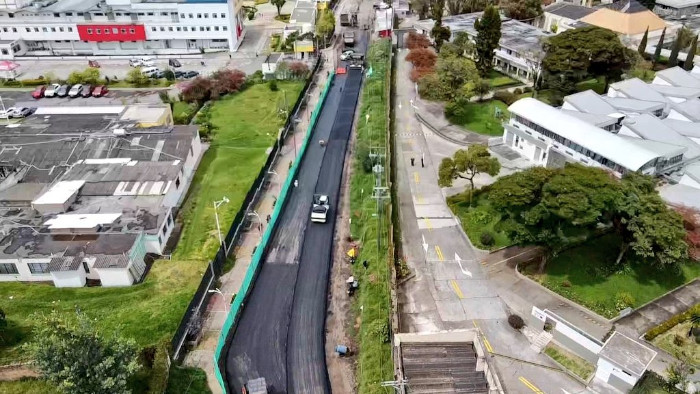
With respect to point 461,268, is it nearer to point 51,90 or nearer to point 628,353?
point 628,353

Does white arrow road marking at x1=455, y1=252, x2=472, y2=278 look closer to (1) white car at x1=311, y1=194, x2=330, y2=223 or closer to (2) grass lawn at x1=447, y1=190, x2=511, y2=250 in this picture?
(2) grass lawn at x1=447, y1=190, x2=511, y2=250

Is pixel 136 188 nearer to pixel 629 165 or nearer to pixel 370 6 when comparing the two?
pixel 629 165

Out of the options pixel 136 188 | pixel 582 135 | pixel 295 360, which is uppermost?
pixel 582 135

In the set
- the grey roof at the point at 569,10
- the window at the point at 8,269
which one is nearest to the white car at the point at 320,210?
the window at the point at 8,269

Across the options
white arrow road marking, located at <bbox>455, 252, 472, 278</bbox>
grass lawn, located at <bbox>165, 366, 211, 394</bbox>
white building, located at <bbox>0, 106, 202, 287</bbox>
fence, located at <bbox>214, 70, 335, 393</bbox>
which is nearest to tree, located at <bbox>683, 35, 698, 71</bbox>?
white arrow road marking, located at <bbox>455, 252, 472, 278</bbox>

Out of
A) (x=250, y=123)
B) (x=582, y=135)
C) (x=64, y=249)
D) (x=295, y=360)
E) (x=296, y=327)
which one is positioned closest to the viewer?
(x=295, y=360)

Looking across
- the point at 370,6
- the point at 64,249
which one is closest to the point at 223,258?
the point at 64,249

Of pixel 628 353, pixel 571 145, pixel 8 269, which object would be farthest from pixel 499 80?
pixel 8 269

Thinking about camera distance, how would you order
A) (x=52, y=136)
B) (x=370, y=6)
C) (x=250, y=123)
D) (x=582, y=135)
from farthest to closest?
1. (x=370, y=6)
2. (x=250, y=123)
3. (x=52, y=136)
4. (x=582, y=135)
